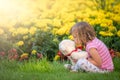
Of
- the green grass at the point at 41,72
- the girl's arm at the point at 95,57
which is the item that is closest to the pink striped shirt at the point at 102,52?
the girl's arm at the point at 95,57

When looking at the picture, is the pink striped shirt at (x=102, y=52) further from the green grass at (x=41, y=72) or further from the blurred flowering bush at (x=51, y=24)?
the blurred flowering bush at (x=51, y=24)

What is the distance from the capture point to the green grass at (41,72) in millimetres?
6266

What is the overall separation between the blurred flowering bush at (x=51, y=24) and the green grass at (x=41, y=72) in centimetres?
115

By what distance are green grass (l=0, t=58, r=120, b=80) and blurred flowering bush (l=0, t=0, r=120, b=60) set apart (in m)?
1.15

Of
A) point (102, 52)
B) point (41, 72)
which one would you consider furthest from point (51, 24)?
point (102, 52)

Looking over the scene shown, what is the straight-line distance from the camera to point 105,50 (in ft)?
22.5

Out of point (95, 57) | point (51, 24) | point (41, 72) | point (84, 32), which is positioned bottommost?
point (41, 72)

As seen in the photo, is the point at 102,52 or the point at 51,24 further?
the point at 51,24

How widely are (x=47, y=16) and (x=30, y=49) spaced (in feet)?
5.95

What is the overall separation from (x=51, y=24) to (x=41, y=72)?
2710mm

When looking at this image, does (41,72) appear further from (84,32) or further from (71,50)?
(84,32)

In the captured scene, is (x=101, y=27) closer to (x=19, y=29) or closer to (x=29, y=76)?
(x=19, y=29)

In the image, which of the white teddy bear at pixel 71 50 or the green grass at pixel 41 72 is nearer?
the green grass at pixel 41 72

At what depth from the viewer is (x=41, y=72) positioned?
7039 mm
